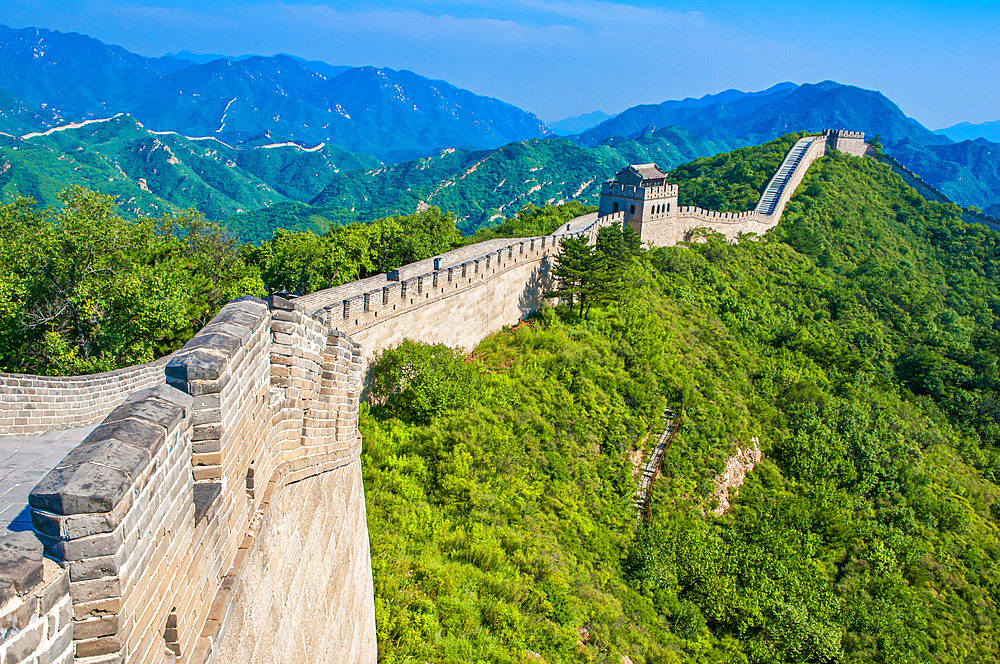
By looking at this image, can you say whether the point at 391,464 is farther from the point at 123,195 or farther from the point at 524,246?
the point at 123,195

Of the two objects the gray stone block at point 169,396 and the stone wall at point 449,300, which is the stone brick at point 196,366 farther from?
the stone wall at point 449,300

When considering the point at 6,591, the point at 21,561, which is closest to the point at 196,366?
the point at 21,561

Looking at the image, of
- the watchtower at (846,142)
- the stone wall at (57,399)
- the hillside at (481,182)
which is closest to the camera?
the stone wall at (57,399)

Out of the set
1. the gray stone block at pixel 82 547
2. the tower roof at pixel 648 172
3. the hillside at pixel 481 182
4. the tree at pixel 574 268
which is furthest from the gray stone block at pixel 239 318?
the hillside at pixel 481 182

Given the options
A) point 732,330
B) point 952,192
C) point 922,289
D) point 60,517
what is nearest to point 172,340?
point 60,517

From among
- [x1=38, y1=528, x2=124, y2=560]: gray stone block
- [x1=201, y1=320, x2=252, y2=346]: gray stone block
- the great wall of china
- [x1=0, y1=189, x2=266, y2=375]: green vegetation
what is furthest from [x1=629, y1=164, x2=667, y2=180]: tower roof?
[x1=38, y1=528, x2=124, y2=560]: gray stone block

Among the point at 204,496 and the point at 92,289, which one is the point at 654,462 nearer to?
the point at 92,289
